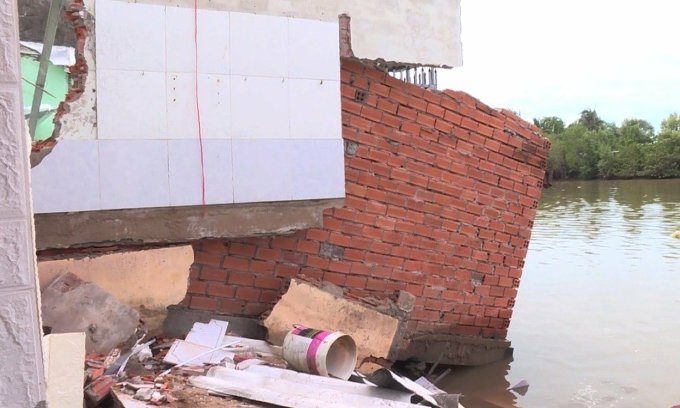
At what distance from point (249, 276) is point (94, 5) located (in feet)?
6.39

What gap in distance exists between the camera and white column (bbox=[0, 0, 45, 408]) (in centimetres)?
131

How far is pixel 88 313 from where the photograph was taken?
3.37 metres

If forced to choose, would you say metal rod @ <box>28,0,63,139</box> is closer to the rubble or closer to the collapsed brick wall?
the collapsed brick wall

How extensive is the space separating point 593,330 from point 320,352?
504cm

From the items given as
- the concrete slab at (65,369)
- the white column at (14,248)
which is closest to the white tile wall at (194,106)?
the concrete slab at (65,369)

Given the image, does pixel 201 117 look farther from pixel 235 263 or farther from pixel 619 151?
pixel 619 151

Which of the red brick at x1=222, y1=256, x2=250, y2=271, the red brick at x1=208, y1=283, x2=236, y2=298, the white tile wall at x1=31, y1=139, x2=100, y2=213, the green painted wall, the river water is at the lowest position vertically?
the river water

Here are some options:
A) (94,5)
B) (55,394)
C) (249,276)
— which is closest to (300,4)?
(94,5)

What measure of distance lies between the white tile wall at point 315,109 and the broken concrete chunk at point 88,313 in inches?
61.2

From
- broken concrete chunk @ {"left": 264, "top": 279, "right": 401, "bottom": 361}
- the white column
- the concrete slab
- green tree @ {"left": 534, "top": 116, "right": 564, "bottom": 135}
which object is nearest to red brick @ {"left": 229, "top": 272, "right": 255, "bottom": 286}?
broken concrete chunk @ {"left": 264, "top": 279, "right": 401, "bottom": 361}

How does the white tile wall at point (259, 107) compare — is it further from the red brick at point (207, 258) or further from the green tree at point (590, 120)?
the green tree at point (590, 120)

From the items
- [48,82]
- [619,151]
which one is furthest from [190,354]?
[619,151]

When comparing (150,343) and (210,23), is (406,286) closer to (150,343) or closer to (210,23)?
(150,343)

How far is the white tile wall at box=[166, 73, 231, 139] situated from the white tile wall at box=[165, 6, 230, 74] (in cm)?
6
